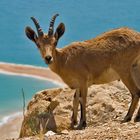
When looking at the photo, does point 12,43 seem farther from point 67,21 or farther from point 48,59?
point 48,59

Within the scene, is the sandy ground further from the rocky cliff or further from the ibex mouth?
the ibex mouth

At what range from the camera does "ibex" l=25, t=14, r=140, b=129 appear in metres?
9.95

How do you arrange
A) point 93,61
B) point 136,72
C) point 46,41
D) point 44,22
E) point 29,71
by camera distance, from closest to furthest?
point 46,41 < point 136,72 < point 93,61 < point 29,71 < point 44,22

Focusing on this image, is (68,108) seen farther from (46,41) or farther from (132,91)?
(46,41)

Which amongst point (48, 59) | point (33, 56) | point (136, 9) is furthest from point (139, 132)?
point (136, 9)

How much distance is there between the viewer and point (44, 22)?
28.2m

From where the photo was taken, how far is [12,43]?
27422 mm

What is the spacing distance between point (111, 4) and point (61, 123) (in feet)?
75.8

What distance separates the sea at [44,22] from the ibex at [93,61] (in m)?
10.5

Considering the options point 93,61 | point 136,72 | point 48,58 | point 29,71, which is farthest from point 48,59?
point 29,71

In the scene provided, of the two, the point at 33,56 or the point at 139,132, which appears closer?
the point at 139,132

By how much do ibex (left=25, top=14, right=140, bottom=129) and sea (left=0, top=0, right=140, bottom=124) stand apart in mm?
10547

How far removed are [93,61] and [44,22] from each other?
18.1 m

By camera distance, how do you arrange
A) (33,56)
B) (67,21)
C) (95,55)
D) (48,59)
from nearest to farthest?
(48,59) < (95,55) < (33,56) < (67,21)
